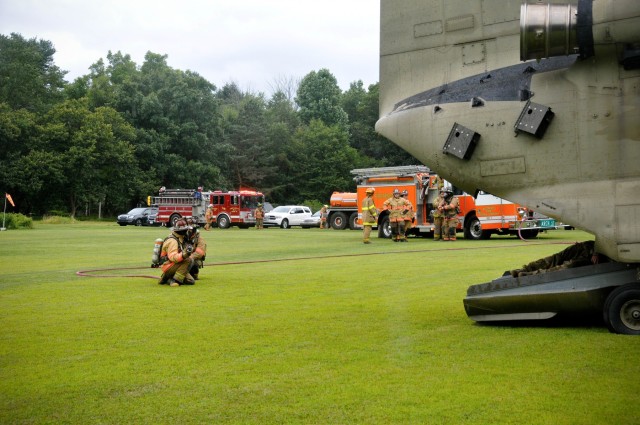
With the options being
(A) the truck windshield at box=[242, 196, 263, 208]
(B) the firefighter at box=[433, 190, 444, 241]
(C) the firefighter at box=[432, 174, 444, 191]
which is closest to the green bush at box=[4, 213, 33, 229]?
(A) the truck windshield at box=[242, 196, 263, 208]

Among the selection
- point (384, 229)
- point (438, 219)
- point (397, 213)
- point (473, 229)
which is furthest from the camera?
point (384, 229)

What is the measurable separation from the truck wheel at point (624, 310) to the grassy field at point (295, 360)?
161 millimetres

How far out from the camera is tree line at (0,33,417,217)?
227 feet

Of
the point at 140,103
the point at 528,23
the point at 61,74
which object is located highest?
the point at 61,74

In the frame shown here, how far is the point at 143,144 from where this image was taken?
250 feet

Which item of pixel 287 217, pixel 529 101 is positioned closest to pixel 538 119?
pixel 529 101

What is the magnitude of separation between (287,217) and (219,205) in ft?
16.1

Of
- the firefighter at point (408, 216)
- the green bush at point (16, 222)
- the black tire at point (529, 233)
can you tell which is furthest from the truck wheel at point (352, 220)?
the green bush at point (16, 222)

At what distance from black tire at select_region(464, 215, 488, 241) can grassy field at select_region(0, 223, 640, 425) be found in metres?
17.6

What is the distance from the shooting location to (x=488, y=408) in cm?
511

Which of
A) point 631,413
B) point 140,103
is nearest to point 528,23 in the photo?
point 631,413

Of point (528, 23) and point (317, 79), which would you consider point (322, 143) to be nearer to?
point (317, 79)

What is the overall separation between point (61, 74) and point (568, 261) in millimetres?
99673

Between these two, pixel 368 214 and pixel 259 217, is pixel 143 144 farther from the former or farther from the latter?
pixel 368 214
